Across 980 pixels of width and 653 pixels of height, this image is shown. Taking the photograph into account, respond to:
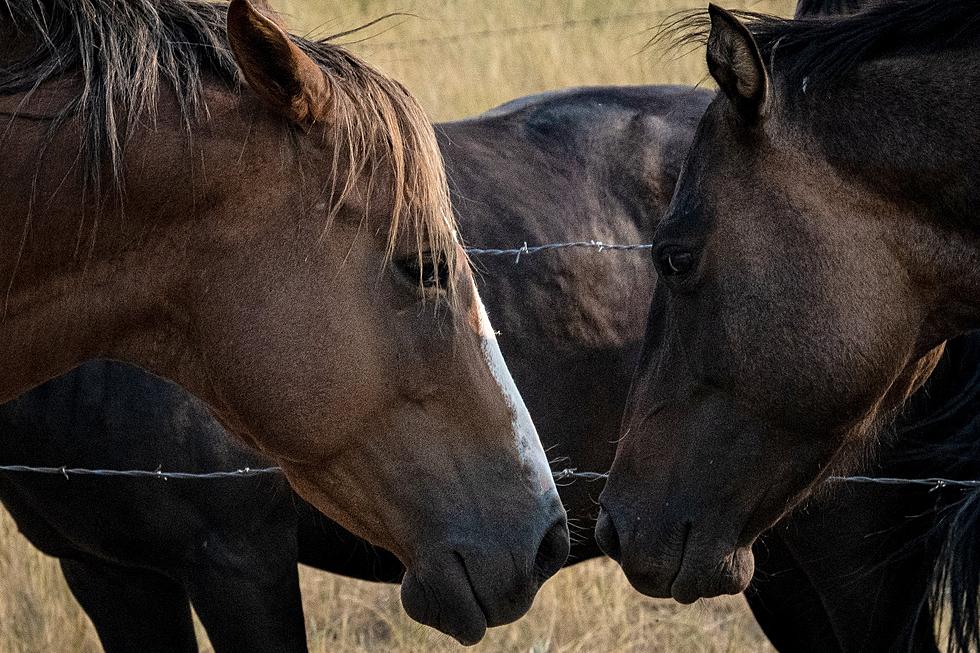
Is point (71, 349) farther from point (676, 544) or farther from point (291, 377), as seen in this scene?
point (676, 544)

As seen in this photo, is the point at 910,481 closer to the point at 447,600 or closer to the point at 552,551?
the point at 552,551

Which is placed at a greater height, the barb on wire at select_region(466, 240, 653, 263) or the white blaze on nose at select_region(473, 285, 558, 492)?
the white blaze on nose at select_region(473, 285, 558, 492)

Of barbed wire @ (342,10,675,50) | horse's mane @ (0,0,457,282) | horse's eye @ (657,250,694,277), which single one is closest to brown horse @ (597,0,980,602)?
horse's eye @ (657,250,694,277)

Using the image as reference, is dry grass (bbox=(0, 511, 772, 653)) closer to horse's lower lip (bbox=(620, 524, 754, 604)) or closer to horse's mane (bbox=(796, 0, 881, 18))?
horse's lower lip (bbox=(620, 524, 754, 604))

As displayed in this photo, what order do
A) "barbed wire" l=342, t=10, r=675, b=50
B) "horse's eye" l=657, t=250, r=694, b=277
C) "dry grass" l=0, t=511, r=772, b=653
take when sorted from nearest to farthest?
"horse's eye" l=657, t=250, r=694, b=277, "dry grass" l=0, t=511, r=772, b=653, "barbed wire" l=342, t=10, r=675, b=50

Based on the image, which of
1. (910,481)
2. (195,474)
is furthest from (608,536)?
(195,474)

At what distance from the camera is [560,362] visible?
3322 millimetres

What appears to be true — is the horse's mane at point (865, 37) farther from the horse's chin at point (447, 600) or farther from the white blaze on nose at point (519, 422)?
the horse's chin at point (447, 600)

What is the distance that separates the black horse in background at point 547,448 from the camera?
2.96 m

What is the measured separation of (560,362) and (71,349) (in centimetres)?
160

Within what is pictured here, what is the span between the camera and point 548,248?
335cm

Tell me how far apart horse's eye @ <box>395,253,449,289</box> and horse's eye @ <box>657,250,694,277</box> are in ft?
1.59

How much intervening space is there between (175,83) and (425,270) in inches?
20.9

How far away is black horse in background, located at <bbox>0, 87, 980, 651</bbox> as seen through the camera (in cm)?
296
